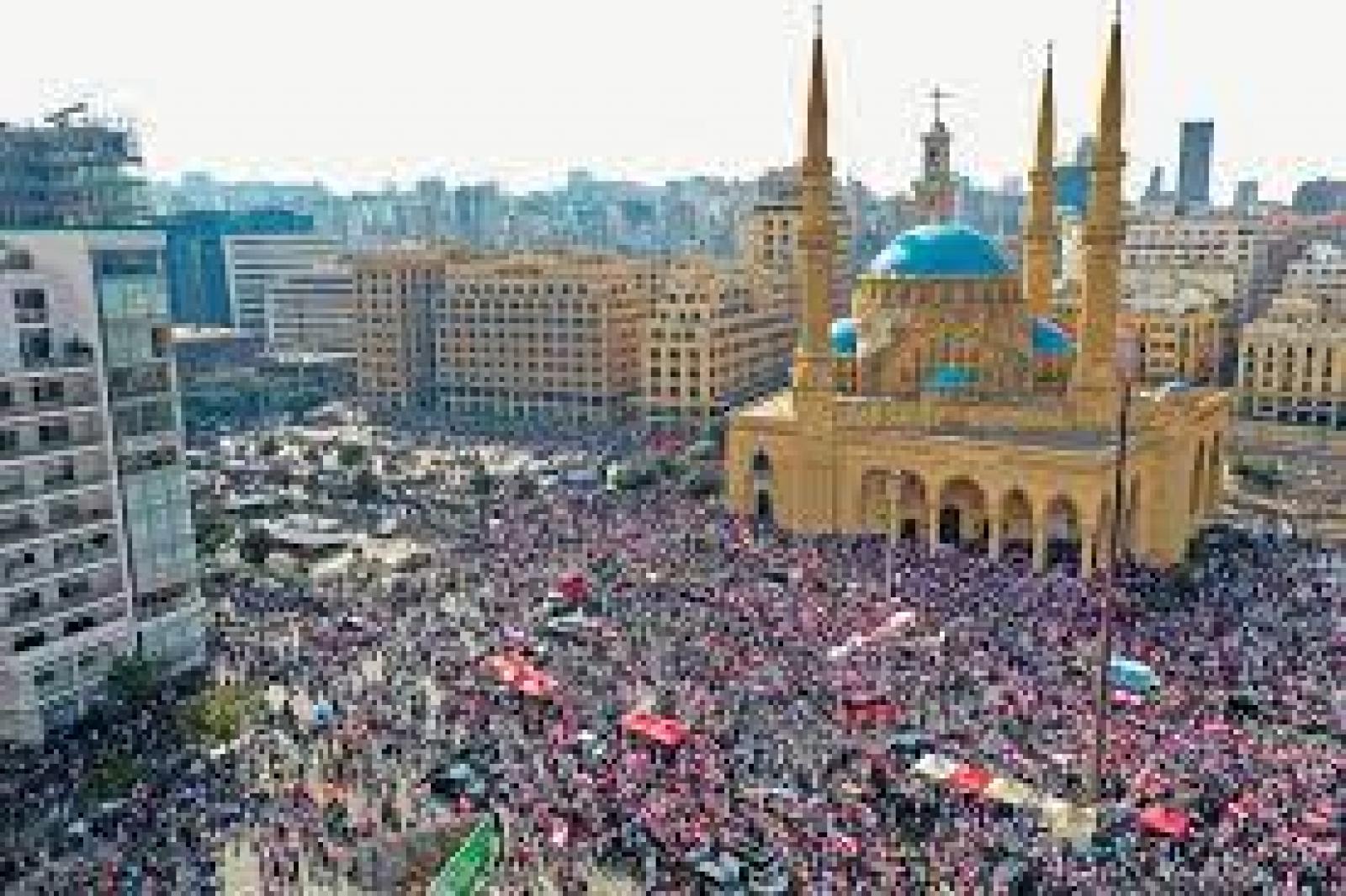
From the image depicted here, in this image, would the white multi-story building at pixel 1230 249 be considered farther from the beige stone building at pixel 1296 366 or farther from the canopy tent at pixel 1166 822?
the canopy tent at pixel 1166 822

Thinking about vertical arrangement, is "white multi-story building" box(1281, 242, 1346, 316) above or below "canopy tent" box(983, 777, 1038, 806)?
above

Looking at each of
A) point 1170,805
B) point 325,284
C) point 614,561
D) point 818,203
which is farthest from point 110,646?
point 325,284

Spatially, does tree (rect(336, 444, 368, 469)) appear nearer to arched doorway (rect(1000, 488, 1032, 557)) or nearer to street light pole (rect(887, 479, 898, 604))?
street light pole (rect(887, 479, 898, 604))

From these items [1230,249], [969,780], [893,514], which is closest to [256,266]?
[1230,249]

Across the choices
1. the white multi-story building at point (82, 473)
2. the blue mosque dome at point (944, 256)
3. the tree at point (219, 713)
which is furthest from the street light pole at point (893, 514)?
the white multi-story building at point (82, 473)

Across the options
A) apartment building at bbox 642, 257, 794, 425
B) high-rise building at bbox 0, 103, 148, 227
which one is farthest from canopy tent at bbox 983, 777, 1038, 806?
high-rise building at bbox 0, 103, 148, 227

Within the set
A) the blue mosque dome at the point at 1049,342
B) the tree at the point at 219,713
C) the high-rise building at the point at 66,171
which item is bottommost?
the tree at the point at 219,713
